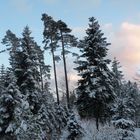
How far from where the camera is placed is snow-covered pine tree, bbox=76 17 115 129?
36562mm

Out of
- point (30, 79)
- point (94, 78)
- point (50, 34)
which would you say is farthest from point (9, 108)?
point (50, 34)

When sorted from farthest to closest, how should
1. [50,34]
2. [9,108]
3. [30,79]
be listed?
[50,34] < [30,79] < [9,108]

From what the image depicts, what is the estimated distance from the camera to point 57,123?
40.7 meters

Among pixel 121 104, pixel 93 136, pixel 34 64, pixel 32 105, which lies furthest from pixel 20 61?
pixel 121 104

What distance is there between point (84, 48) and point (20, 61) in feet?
22.4

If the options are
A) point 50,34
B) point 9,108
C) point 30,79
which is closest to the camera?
point 9,108

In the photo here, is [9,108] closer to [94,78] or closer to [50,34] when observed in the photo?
[94,78]

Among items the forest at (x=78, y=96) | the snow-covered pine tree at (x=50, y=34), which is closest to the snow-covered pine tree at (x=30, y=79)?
the forest at (x=78, y=96)

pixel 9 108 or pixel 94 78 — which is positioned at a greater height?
pixel 94 78

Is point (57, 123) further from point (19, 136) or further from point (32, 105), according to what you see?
point (19, 136)

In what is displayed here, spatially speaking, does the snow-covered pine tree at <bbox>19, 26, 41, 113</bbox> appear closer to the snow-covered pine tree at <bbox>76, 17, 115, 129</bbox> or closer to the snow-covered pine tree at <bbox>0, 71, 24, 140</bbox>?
the snow-covered pine tree at <bbox>76, 17, 115, 129</bbox>

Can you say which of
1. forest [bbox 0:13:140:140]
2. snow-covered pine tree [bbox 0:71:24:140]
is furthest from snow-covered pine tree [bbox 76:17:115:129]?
snow-covered pine tree [bbox 0:71:24:140]

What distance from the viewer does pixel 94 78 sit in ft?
121

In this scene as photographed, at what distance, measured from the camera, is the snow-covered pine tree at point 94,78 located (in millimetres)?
36562
